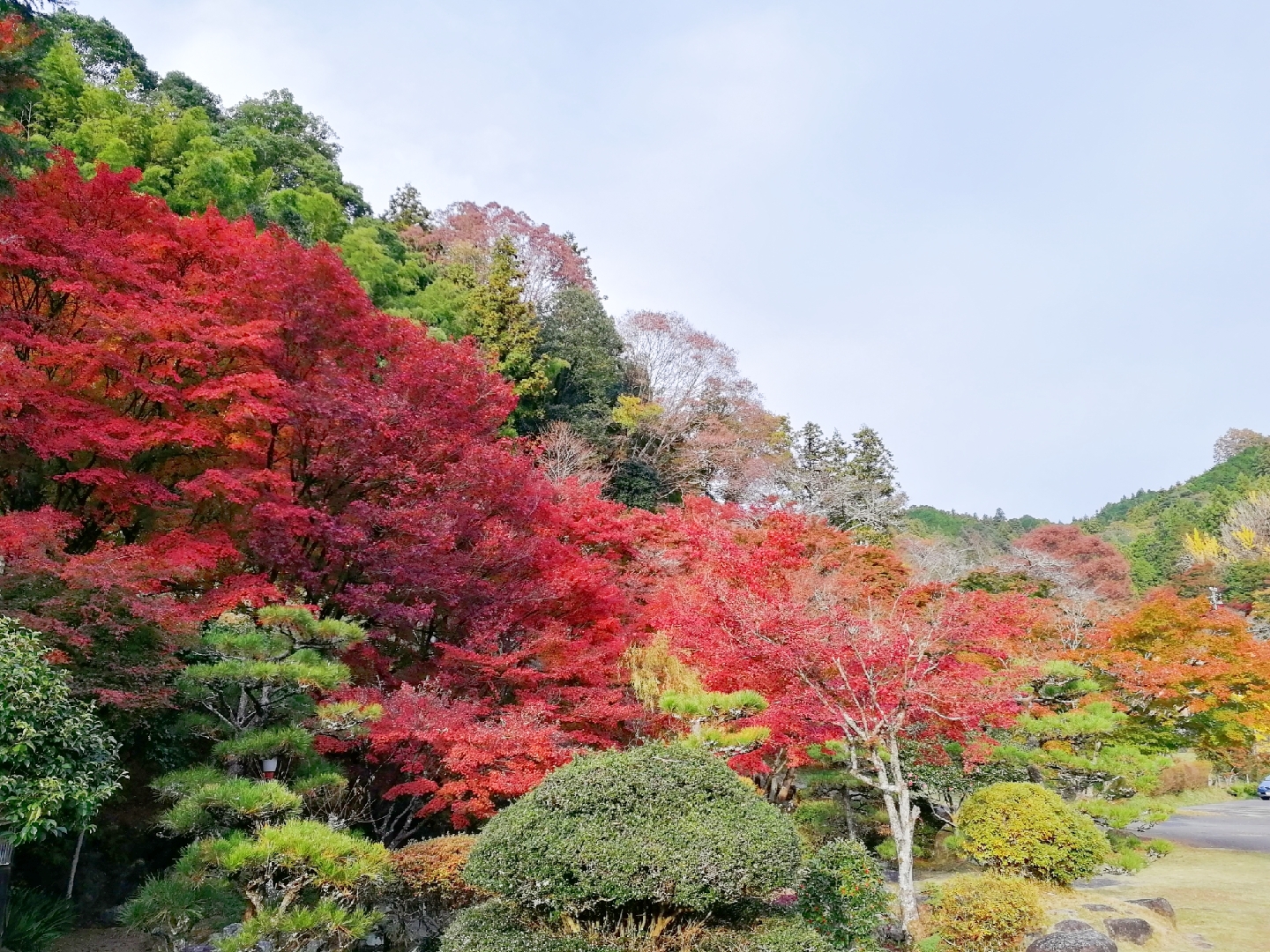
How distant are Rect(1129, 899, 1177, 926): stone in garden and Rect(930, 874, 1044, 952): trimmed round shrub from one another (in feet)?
4.96

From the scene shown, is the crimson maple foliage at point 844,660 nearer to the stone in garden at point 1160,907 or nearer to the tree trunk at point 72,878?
the stone in garden at point 1160,907

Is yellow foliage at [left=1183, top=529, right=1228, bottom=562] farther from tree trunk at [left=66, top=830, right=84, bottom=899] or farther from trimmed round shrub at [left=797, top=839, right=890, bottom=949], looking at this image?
tree trunk at [left=66, top=830, right=84, bottom=899]

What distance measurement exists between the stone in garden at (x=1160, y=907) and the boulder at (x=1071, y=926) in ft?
3.75

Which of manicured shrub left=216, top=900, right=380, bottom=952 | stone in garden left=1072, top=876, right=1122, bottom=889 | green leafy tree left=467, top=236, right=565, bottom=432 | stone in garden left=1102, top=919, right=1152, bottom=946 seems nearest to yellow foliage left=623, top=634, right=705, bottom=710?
manicured shrub left=216, top=900, right=380, bottom=952

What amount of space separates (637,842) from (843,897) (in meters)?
2.61

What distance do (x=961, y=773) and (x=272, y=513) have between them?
7.95m

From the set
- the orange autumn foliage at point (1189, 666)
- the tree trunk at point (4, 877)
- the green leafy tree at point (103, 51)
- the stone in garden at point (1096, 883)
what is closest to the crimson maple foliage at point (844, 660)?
the stone in garden at point (1096, 883)

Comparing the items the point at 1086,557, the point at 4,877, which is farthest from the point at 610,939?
the point at 1086,557

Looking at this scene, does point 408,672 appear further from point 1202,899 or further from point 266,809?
point 1202,899

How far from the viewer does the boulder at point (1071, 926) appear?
5.94 metres

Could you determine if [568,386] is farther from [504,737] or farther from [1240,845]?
[1240,845]

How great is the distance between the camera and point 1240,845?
11.7 metres

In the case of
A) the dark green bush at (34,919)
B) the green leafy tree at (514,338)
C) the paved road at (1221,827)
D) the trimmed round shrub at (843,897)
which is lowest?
the paved road at (1221,827)

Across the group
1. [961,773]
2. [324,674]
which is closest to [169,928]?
[324,674]
